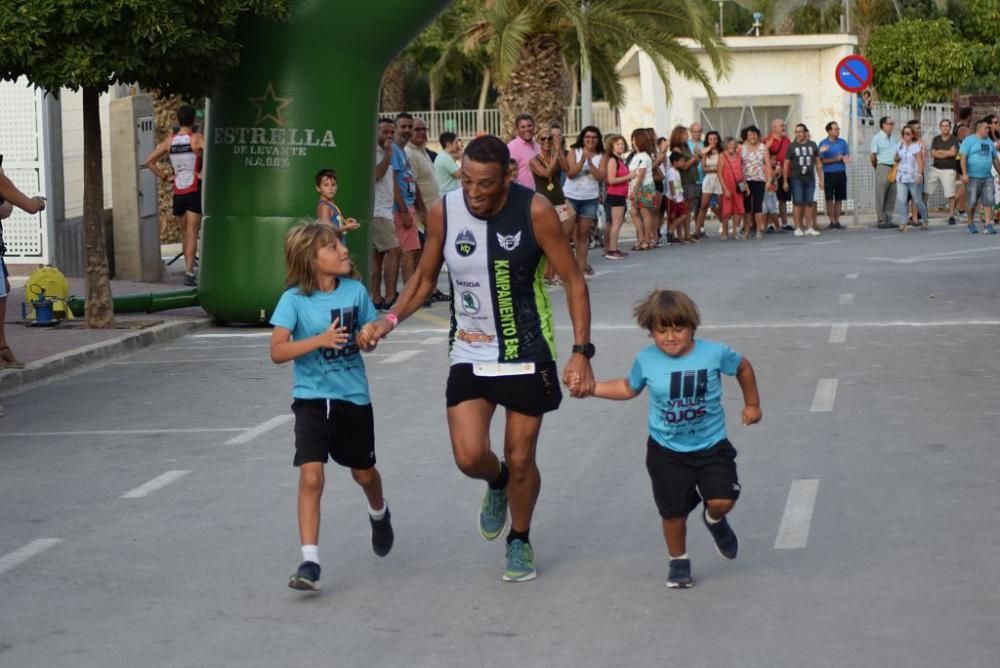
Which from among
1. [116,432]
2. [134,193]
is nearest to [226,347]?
[116,432]

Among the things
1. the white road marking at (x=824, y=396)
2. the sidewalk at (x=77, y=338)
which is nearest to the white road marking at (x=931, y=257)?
the sidewalk at (x=77, y=338)

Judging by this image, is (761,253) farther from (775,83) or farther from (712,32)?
(775,83)

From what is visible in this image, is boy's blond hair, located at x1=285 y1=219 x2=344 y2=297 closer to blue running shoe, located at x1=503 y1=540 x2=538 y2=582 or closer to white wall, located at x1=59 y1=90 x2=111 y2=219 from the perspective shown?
blue running shoe, located at x1=503 y1=540 x2=538 y2=582

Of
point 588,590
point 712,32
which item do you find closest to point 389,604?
point 588,590

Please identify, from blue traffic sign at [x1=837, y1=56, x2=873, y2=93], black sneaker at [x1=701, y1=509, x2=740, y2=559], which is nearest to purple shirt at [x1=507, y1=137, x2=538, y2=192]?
black sneaker at [x1=701, y1=509, x2=740, y2=559]

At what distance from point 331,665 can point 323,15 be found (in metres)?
10.1

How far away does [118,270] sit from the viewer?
66.0 feet

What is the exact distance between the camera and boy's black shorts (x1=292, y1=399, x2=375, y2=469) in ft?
21.4

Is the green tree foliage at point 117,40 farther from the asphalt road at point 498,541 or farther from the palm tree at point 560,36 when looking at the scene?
the palm tree at point 560,36

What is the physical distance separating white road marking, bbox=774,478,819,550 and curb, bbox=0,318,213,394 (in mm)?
6246

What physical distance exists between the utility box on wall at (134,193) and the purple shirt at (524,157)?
14.0ft

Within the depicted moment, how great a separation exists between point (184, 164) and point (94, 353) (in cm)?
554

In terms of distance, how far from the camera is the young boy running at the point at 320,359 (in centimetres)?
647

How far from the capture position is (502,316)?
6441 mm
